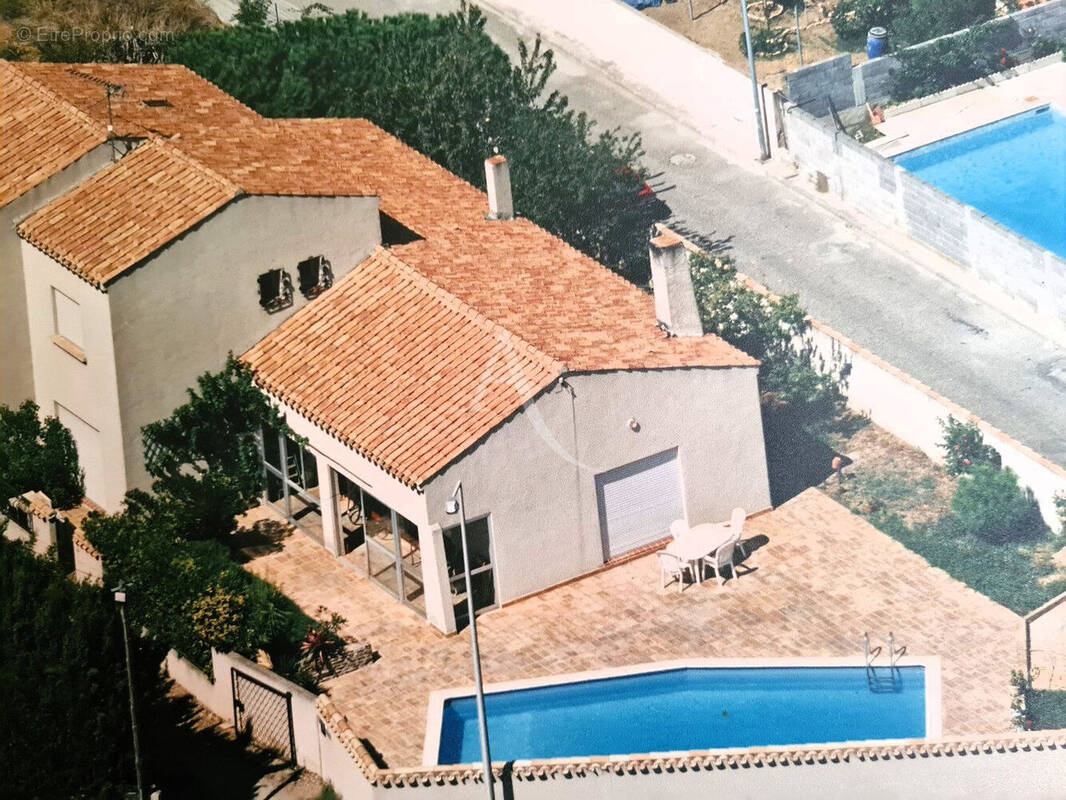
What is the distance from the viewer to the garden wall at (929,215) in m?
50.7

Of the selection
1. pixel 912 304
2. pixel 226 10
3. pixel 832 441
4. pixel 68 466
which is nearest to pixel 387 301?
pixel 68 466

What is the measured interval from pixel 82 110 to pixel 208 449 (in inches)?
319

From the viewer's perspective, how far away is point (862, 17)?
63844mm

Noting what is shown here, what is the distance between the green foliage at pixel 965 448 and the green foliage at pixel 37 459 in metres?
17.9

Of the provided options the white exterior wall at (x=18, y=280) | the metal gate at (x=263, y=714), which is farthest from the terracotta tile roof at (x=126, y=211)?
the metal gate at (x=263, y=714)

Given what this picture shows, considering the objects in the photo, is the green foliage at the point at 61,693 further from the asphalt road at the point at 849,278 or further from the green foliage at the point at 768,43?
the green foliage at the point at 768,43

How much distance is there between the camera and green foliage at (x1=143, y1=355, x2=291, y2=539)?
41.0 meters

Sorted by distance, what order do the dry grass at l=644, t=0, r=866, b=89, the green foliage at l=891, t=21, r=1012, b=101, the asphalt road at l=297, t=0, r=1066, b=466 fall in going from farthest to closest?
the dry grass at l=644, t=0, r=866, b=89, the green foliage at l=891, t=21, r=1012, b=101, the asphalt road at l=297, t=0, r=1066, b=466

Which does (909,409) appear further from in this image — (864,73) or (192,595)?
(864,73)

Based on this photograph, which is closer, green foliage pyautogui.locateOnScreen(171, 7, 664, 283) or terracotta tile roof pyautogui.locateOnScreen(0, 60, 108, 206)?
terracotta tile roof pyautogui.locateOnScreen(0, 60, 108, 206)

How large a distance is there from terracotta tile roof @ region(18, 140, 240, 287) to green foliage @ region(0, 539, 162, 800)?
22.3ft

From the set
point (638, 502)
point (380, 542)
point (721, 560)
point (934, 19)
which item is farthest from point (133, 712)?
point (934, 19)

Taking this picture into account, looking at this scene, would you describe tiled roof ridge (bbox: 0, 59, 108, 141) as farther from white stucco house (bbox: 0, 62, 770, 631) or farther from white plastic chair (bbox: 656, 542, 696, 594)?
white plastic chair (bbox: 656, 542, 696, 594)

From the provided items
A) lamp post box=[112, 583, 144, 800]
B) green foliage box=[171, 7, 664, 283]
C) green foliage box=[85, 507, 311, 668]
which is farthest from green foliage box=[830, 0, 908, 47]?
lamp post box=[112, 583, 144, 800]
